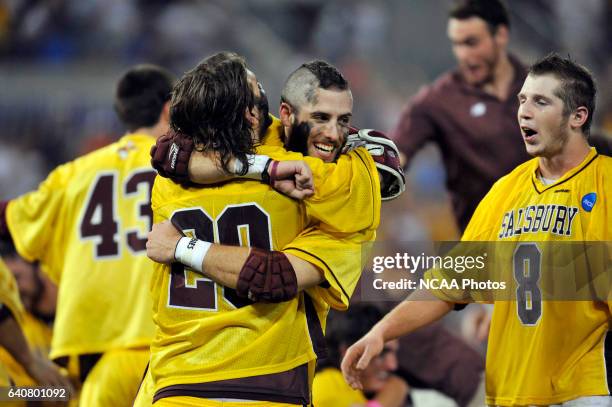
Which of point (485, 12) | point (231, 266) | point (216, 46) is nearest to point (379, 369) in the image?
point (485, 12)

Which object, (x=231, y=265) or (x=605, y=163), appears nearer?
(x=231, y=265)

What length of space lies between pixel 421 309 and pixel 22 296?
10.7ft

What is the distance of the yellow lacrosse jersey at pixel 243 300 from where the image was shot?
3.06 m

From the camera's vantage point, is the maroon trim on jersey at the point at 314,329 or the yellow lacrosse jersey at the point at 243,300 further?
the maroon trim on jersey at the point at 314,329

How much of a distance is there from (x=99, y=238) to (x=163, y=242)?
1.89 meters

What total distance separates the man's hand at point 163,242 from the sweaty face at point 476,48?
329 cm

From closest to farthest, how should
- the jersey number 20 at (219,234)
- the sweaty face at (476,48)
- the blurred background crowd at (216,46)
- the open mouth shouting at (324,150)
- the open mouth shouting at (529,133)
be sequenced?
the jersey number 20 at (219,234) → the open mouth shouting at (324,150) → the open mouth shouting at (529,133) → the sweaty face at (476,48) → the blurred background crowd at (216,46)

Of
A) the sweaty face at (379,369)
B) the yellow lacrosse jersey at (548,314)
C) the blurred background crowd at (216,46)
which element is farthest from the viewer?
the blurred background crowd at (216,46)

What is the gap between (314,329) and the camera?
10.6 feet

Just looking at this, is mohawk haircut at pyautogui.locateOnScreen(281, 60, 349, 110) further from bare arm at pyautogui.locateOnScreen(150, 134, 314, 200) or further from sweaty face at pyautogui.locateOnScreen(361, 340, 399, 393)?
sweaty face at pyautogui.locateOnScreen(361, 340, 399, 393)

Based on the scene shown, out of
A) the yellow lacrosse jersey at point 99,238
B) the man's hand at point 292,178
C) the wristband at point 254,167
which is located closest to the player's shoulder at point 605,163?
the man's hand at point 292,178

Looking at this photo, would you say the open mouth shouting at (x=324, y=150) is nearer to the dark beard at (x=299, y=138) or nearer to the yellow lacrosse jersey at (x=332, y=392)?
the dark beard at (x=299, y=138)

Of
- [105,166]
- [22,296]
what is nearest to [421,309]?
[105,166]

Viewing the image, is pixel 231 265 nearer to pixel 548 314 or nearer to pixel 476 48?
pixel 548 314
